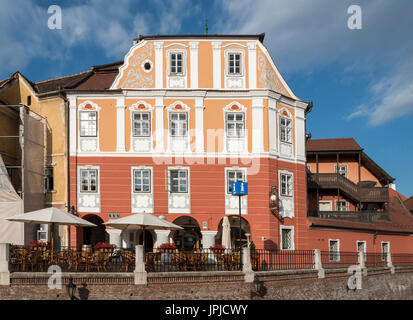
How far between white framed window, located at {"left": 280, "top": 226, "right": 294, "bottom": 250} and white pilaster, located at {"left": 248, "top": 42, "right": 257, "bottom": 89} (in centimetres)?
797

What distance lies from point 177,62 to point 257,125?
18.6 ft

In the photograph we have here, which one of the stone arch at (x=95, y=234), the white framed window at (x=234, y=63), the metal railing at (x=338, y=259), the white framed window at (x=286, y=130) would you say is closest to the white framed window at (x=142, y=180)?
the stone arch at (x=95, y=234)

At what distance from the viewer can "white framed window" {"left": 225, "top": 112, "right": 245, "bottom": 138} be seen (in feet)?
87.9

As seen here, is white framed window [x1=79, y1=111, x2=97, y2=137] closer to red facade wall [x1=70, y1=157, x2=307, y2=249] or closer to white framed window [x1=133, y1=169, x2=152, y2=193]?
red facade wall [x1=70, y1=157, x2=307, y2=249]

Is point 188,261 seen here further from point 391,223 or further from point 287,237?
point 391,223

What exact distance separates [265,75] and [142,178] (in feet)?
28.8

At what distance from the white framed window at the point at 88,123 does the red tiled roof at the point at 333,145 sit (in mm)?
19230

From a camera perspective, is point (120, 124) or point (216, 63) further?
point (216, 63)

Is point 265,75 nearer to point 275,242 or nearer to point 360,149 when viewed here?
point 275,242

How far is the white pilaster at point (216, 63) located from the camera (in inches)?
1070

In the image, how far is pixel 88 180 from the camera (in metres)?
26.4

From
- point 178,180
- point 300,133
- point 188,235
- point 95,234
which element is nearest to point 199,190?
point 178,180
